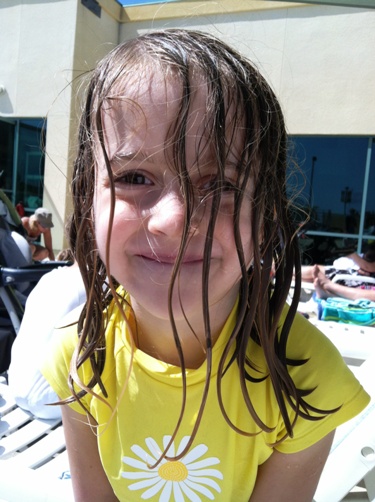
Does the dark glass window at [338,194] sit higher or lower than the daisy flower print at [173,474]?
higher

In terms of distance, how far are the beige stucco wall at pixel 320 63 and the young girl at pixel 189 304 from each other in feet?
20.7

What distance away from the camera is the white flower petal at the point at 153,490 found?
980mm

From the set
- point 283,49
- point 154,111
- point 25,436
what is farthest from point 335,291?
point 283,49

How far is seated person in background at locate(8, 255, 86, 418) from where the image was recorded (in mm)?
1726

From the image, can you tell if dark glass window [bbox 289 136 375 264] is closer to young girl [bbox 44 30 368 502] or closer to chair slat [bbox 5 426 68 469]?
chair slat [bbox 5 426 68 469]

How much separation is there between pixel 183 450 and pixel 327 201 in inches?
270

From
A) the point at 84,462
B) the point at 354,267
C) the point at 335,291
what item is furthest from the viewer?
the point at 354,267

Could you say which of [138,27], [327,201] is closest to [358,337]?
[327,201]

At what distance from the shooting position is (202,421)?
3.02 feet

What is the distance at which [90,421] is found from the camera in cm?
100

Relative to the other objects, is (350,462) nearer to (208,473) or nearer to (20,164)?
(208,473)

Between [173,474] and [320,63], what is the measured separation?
282 inches

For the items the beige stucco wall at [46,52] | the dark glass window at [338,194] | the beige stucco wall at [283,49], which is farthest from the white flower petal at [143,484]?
the beige stucco wall at [46,52]

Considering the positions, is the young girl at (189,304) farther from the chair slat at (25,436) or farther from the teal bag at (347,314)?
the teal bag at (347,314)
